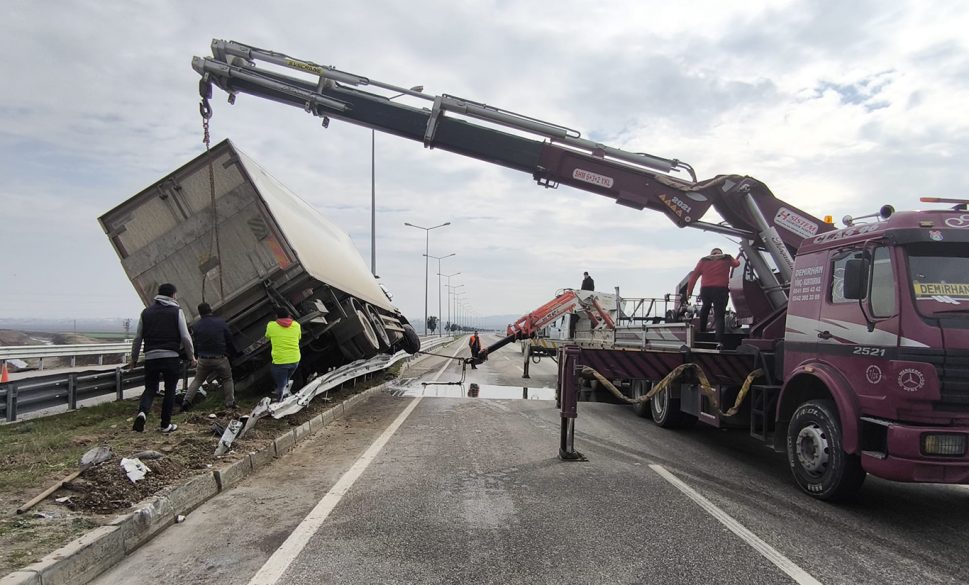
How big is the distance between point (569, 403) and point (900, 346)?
3357 millimetres

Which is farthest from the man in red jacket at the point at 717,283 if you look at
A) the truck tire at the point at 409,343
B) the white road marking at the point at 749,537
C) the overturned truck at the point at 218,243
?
the truck tire at the point at 409,343

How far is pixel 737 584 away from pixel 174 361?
6.42 meters

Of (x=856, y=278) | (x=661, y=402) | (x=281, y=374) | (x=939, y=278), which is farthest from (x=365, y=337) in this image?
(x=939, y=278)

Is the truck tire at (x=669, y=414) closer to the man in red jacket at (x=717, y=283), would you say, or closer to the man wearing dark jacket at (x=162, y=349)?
the man in red jacket at (x=717, y=283)

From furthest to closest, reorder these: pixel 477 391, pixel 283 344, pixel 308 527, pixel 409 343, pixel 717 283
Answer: pixel 409 343, pixel 477 391, pixel 717 283, pixel 283 344, pixel 308 527

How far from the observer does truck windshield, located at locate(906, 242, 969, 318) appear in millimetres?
4879

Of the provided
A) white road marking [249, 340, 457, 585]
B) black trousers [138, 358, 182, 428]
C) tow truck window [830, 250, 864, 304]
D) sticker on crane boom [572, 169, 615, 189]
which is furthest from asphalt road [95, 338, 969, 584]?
sticker on crane boom [572, 169, 615, 189]

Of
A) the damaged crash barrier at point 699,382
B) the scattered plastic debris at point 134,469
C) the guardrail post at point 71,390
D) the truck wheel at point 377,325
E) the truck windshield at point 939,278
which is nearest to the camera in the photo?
the truck windshield at point 939,278

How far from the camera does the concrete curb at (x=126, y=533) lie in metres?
3.44

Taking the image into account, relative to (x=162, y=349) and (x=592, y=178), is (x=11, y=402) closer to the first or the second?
(x=162, y=349)

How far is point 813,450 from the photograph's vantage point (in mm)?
5516

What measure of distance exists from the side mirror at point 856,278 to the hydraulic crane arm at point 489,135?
361 centimetres

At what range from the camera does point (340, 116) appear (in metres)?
9.47

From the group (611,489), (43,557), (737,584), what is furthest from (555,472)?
(43,557)
